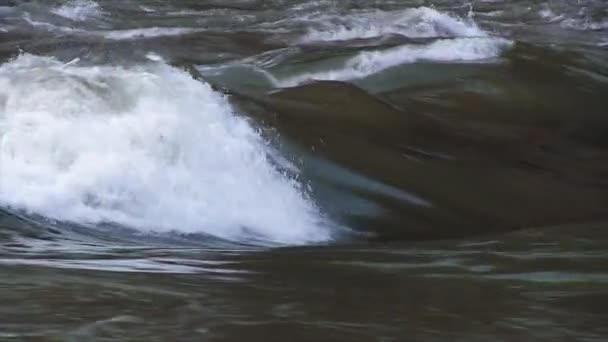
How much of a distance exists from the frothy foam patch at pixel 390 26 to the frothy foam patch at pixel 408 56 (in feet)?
4.33

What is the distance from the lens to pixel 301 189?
177 inches

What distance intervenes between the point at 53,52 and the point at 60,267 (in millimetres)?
4132

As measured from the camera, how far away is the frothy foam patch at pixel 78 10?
970 cm

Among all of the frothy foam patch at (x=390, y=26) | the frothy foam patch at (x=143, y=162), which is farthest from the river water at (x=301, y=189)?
the frothy foam patch at (x=390, y=26)

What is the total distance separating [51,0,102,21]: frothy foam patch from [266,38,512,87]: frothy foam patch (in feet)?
13.0

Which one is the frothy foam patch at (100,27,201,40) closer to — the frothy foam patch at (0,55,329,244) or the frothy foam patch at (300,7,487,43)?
the frothy foam patch at (300,7,487,43)

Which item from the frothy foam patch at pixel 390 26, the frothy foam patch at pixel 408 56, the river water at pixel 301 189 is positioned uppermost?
the frothy foam patch at pixel 390 26

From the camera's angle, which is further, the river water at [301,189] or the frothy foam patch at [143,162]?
the frothy foam patch at [143,162]

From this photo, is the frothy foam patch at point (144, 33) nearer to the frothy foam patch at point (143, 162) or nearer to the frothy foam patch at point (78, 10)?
the frothy foam patch at point (78, 10)

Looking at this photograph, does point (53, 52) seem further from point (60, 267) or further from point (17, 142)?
point (60, 267)

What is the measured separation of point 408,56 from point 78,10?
4557 mm

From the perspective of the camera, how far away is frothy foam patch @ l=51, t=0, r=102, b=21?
970 centimetres

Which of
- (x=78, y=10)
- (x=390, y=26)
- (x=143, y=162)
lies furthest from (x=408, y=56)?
(x=78, y=10)

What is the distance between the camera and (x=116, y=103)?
188 inches
